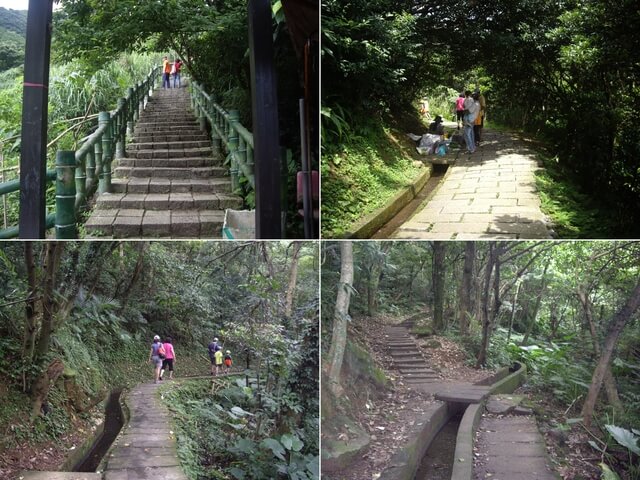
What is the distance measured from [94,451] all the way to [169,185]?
123cm

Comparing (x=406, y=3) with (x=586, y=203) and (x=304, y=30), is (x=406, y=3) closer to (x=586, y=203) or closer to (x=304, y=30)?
(x=304, y=30)

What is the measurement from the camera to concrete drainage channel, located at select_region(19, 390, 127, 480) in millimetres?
2254

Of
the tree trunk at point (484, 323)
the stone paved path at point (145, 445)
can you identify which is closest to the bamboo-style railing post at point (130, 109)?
the stone paved path at point (145, 445)

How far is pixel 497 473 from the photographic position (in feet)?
7.43

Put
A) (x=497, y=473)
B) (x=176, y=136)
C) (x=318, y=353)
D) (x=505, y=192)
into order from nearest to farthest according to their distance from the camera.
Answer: (x=505, y=192) → (x=497, y=473) → (x=318, y=353) → (x=176, y=136)

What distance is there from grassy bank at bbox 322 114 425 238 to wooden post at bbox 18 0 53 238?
1.02 meters

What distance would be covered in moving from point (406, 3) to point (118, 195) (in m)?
1.37

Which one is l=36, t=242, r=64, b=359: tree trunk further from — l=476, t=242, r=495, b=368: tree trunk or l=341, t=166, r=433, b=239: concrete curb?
l=476, t=242, r=495, b=368: tree trunk

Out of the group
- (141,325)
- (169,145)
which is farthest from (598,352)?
(169,145)

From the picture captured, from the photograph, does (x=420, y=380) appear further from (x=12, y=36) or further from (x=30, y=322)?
(x=12, y=36)

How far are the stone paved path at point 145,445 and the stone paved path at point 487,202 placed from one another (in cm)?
142

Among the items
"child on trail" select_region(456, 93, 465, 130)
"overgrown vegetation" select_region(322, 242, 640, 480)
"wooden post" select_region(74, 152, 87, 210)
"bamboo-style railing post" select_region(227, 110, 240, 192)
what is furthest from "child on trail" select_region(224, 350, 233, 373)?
"child on trail" select_region(456, 93, 465, 130)

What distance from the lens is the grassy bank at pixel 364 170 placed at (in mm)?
1818

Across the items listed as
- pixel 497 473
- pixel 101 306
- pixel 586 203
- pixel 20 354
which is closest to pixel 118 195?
pixel 101 306
